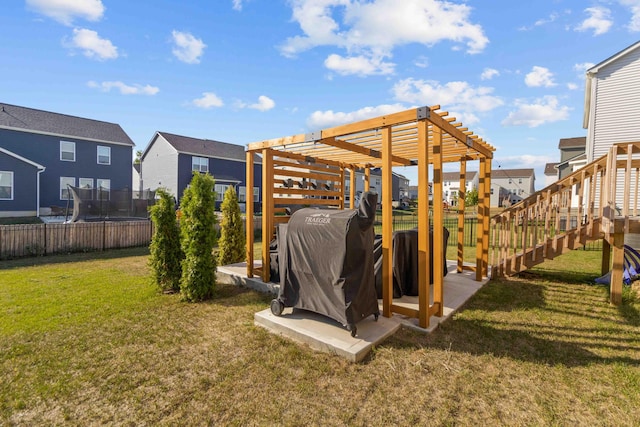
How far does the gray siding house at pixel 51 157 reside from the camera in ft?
50.3

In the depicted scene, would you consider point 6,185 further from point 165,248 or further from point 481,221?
point 481,221

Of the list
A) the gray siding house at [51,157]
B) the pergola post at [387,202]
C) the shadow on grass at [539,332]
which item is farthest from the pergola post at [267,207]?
the gray siding house at [51,157]

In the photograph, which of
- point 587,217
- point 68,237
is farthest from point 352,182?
point 68,237

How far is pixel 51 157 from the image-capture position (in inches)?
682

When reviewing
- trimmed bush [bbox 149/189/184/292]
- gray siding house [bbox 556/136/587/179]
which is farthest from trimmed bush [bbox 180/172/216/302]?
gray siding house [bbox 556/136/587/179]

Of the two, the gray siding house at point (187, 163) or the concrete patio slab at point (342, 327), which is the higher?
the gray siding house at point (187, 163)

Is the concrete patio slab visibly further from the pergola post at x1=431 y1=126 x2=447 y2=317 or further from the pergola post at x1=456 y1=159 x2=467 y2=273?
the pergola post at x1=456 y1=159 x2=467 y2=273

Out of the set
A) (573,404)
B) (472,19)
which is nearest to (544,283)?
(573,404)

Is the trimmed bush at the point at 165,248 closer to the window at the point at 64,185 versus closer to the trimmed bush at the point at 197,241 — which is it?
the trimmed bush at the point at 197,241

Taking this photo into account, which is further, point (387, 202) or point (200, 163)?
point (200, 163)

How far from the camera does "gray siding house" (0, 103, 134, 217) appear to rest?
15.3 meters

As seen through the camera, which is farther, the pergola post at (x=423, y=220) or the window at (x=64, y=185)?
the window at (x=64, y=185)

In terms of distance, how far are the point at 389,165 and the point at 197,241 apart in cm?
273

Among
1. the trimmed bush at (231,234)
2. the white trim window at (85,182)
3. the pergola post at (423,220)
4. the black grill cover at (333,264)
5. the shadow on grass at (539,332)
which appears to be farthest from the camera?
the white trim window at (85,182)
